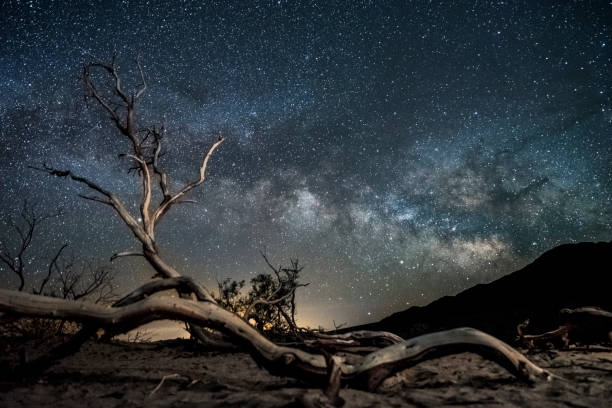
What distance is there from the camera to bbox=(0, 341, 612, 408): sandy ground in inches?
132

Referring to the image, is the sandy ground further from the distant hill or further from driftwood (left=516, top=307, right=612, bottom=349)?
the distant hill

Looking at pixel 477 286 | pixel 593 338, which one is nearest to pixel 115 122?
pixel 593 338

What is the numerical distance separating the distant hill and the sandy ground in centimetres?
974

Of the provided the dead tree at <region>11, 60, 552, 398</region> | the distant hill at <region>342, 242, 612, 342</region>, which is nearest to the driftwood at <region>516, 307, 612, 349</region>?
the dead tree at <region>11, 60, 552, 398</region>

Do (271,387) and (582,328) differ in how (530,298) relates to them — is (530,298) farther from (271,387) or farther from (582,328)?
(271,387)

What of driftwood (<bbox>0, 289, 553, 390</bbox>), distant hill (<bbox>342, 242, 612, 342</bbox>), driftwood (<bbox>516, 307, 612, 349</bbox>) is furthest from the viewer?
distant hill (<bbox>342, 242, 612, 342</bbox>)

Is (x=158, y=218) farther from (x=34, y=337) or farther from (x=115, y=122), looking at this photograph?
(x=34, y=337)

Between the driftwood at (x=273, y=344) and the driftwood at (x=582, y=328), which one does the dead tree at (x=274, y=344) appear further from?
the driftwood at (x=582, y=328)

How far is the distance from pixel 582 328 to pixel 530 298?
743 inches

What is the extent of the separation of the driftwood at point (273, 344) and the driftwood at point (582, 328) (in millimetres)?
3778

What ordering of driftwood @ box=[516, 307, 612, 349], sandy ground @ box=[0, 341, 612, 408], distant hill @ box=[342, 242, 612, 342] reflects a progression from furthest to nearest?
distant hill @ box=[342, 242, 612, 342], driftwood @ box=[516, 307, 612, 349], sandy ground @ box=[0, 341, 612, 408]

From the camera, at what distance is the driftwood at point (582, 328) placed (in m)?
6.66

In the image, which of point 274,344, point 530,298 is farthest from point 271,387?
point 530,298

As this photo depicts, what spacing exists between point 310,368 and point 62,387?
10.3ft
